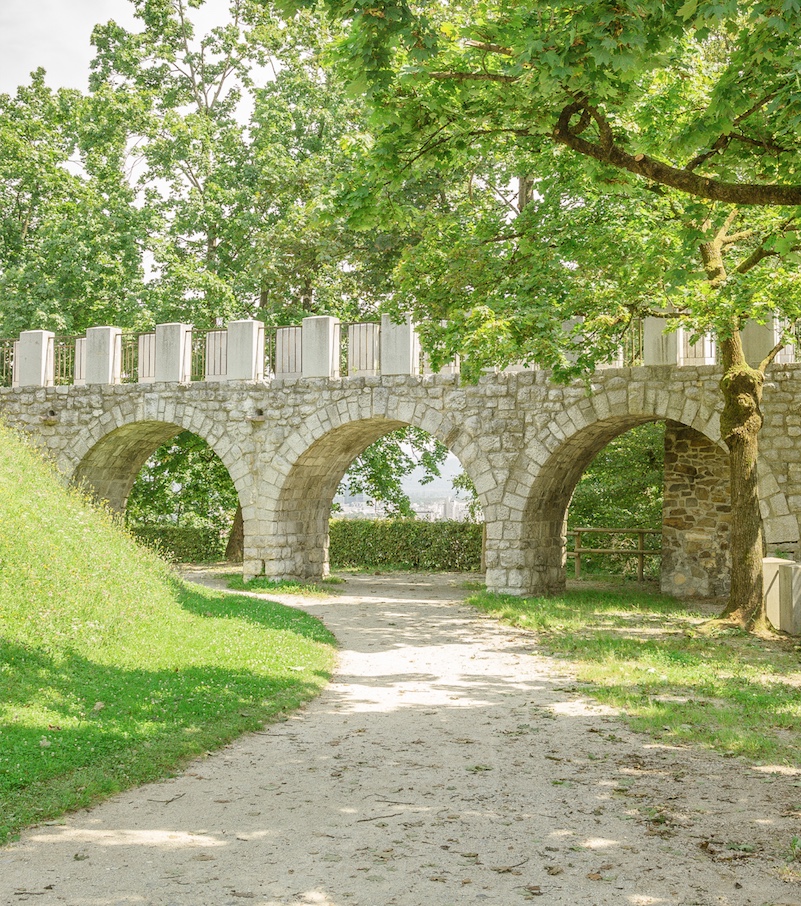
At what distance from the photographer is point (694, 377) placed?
1210 centimetres

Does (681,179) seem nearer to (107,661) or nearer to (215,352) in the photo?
(107,661)

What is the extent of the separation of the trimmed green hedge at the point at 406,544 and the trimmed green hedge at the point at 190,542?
2.83 m

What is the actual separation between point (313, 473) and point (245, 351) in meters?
2.35

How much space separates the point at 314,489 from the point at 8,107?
479 inches

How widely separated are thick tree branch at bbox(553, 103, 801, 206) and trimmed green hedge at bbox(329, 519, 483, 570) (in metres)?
14.0

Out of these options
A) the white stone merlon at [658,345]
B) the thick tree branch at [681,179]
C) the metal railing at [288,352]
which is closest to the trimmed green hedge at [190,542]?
the metal railing at [288,352]

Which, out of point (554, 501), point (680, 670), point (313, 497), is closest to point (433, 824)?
point (680, 670)

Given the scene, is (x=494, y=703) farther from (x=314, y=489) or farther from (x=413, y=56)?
(x=314, y=489)

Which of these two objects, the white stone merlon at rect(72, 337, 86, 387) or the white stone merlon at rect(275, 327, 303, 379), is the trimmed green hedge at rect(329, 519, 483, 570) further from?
the white stone merlon at rect(72, 337, 86, 387)

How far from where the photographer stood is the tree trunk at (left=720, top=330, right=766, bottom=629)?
34.2 ft

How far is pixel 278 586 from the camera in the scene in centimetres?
1463

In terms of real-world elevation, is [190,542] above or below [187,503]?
below

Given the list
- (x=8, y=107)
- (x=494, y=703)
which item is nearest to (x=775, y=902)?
(x=494, y=703)

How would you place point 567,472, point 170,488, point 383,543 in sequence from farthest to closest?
point 170,488
point 383,543
point 567,472
